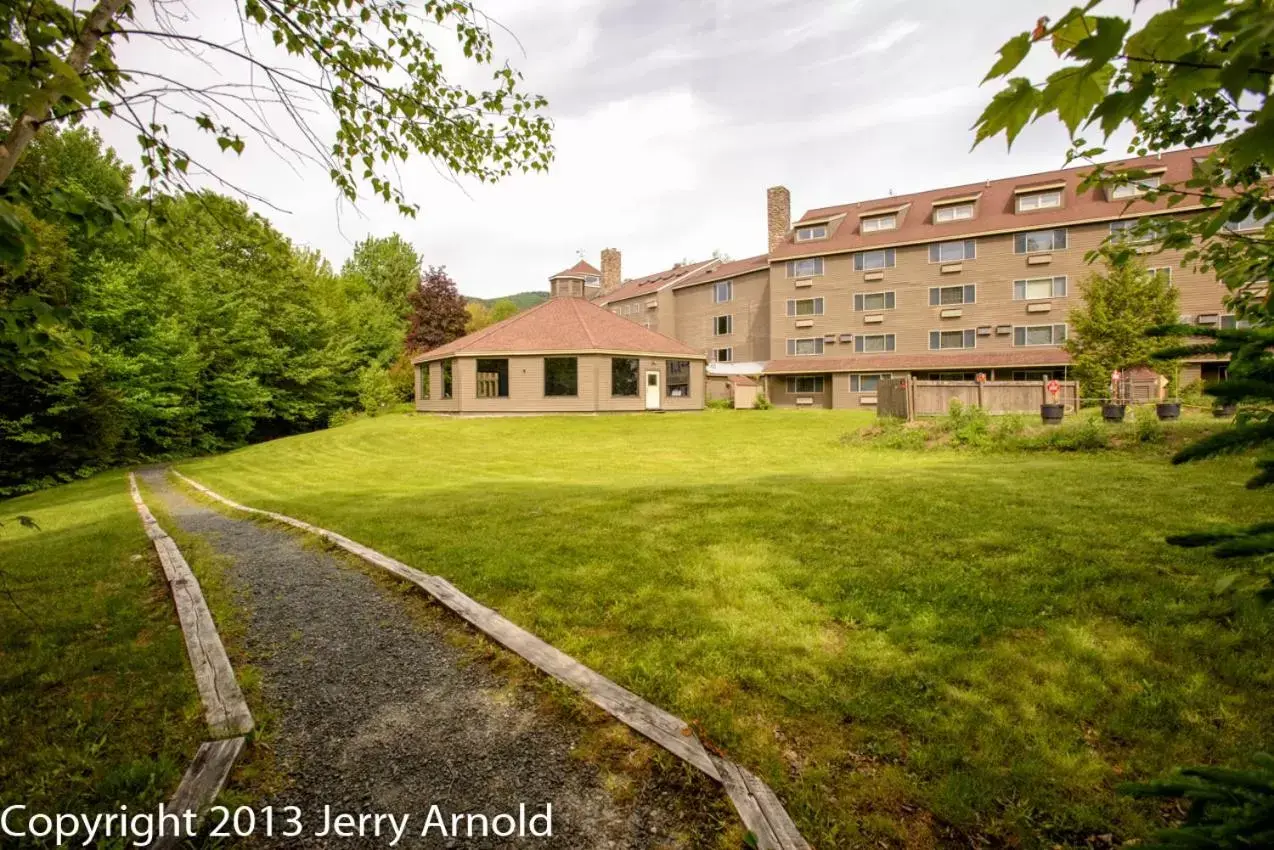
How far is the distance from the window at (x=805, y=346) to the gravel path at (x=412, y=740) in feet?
119

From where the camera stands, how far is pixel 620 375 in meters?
29.1

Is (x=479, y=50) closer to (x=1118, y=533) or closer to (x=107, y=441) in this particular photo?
(x=1118, y=533)

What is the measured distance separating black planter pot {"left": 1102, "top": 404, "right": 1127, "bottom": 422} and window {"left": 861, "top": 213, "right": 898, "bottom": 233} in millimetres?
25054

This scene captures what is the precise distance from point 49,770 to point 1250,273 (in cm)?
771

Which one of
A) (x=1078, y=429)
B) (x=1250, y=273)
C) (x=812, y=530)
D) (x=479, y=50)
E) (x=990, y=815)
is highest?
(x=479, y=50)

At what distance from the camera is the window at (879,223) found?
1426 inches

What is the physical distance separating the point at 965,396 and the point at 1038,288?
19367mm

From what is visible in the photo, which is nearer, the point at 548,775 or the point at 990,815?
the point at 990,815

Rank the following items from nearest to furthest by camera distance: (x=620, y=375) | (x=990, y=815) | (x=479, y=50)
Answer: (x=990, y=815), (x=479, y=50), (x=620, y=375)

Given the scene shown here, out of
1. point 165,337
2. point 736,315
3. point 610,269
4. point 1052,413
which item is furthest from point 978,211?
point 165,337

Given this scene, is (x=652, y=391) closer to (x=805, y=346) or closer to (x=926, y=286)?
(x=805, y=346)

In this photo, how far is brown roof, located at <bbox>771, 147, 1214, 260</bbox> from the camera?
1211 inches

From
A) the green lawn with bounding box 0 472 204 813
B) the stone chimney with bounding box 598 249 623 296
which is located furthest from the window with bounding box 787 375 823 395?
the green lawn with bounding box 0 472 204 813

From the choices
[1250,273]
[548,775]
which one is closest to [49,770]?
[548,775]
